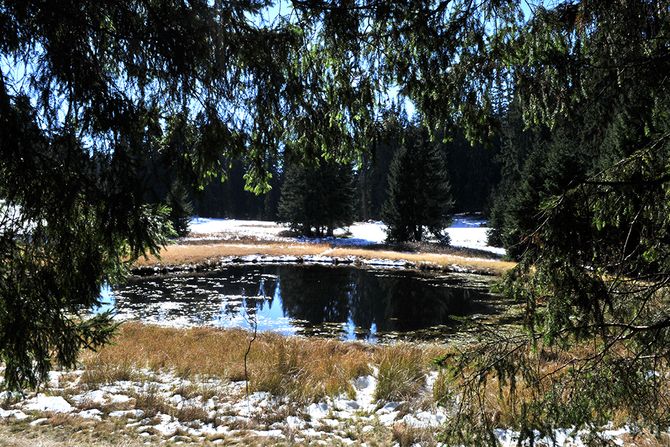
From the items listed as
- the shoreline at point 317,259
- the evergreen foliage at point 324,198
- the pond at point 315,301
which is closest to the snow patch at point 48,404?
the pond at point 315,301

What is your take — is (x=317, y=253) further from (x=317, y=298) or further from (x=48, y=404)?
(x=48, y=404)

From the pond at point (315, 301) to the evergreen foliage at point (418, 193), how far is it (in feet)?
43.8

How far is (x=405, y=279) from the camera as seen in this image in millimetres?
24000

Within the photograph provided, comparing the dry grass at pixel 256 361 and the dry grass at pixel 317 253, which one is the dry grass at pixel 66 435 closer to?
the dry grass at pixel 256 361

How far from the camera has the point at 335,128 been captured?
369 centimetres

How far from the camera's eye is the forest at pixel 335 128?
2.58 m

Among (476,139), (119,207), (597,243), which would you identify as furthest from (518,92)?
(119,207)

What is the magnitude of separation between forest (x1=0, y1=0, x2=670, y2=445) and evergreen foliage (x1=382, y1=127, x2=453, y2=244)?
34440 millimetres

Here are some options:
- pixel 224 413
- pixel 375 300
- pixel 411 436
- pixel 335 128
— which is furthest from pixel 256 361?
pixel 375 300

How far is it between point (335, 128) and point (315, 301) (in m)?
15.0

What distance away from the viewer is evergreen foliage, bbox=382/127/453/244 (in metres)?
38.1

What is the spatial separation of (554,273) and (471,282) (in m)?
21.0

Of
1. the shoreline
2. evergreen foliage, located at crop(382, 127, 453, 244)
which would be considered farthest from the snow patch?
evergreen foliage, located at crop(382, 127, 453, 244)

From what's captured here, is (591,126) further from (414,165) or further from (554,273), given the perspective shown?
(414,165)
